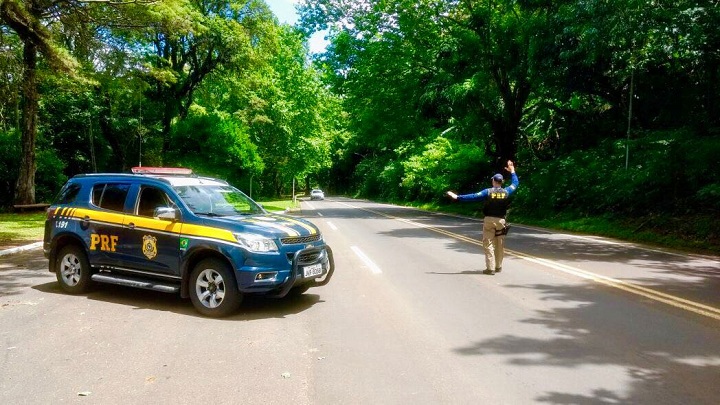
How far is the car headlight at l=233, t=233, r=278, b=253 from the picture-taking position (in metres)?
6.26

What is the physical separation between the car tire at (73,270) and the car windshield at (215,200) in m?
1.96

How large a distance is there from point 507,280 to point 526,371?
14.1 feet

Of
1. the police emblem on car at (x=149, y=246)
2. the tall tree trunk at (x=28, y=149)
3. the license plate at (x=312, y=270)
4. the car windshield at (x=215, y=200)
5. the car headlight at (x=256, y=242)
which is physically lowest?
the license plate at (x=312, y=270)

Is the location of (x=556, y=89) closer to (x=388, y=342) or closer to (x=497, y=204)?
(x=497, y=204)

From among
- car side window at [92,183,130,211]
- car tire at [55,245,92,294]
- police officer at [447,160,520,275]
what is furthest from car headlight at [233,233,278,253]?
police officer at [447,160,520,275]

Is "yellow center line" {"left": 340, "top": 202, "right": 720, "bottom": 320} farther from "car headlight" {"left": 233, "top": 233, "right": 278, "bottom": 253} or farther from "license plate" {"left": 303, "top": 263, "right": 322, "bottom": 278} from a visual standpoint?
"car headlight" {"left": 233, "top": 233, "right": 278, "bottom": 253}

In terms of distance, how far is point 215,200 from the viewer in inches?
295

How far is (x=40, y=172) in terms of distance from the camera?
92.1ft

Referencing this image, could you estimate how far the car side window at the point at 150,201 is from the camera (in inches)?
282

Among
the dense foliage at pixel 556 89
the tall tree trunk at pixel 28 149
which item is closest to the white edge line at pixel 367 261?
the dense foliage at pixel 556 89

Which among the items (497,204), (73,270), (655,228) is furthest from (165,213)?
(655,228)

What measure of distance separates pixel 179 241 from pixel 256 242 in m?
1.17

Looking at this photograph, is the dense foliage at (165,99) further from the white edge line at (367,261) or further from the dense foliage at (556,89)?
the white edge line at (367,261)

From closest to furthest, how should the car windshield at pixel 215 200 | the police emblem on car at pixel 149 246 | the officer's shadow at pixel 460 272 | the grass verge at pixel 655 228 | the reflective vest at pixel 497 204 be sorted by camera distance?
the police emblem on car at pixel 149 246 < the car windshield at pixel 215 200 < the officer's shadow at pixel 460 272 < the reflective vest at pixel 497 204 < the grass verge at pixel 655 228
